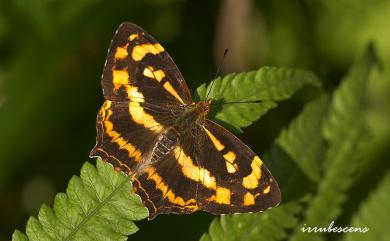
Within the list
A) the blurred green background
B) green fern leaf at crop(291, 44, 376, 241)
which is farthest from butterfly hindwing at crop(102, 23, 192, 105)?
the blurred green background

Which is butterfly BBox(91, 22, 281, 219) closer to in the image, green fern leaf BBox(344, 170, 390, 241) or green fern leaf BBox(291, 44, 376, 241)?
green fern leaf BBox(291, 44, 376, 241)

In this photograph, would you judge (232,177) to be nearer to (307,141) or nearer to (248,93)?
(248,93)

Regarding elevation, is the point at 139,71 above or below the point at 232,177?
above

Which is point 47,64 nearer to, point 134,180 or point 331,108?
point 134,180

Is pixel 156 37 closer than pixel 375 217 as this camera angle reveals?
No

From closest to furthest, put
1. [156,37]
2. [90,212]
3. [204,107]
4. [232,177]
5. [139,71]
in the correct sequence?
[90,212] → [232,177] → [204,107] → [139,71] → [156,37]

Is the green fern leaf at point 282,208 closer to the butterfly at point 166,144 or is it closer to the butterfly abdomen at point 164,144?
the butterfly at point 166,144

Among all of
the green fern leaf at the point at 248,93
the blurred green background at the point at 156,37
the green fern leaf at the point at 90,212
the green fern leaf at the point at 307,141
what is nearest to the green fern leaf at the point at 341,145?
the green fern leaf at the point at 307,141

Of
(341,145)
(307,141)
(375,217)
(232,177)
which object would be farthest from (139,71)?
(375,217)
